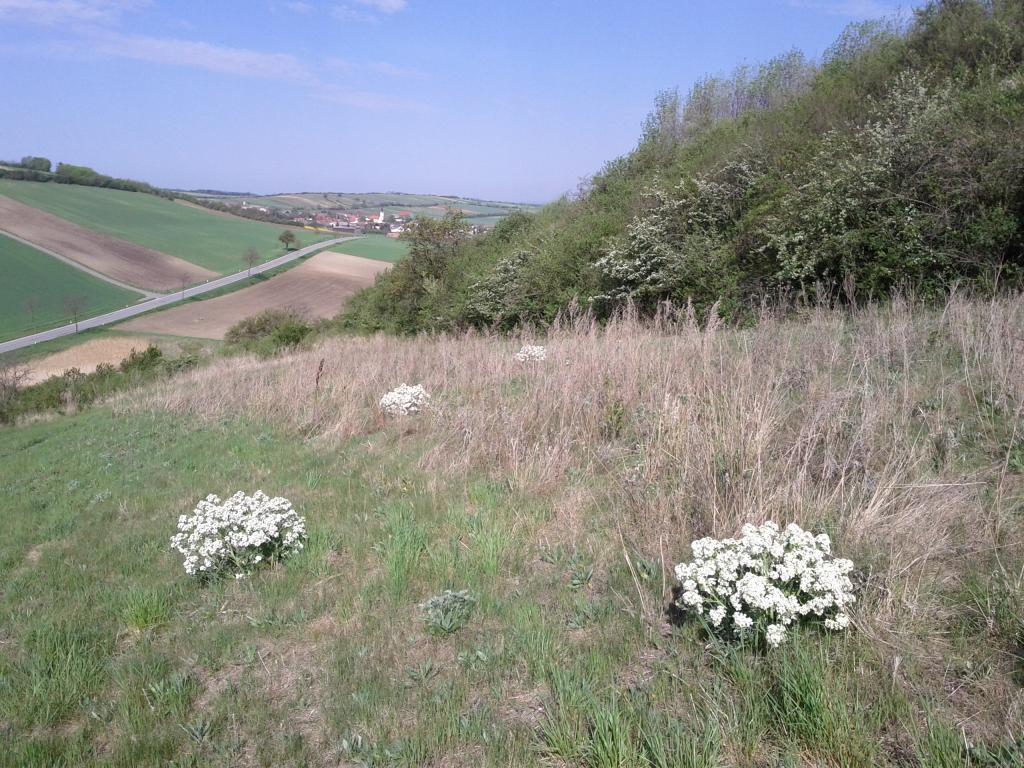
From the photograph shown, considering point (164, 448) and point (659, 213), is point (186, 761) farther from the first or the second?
point (659, 213)

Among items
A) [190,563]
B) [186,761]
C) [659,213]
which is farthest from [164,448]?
[659,213]

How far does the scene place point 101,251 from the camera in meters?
66.6

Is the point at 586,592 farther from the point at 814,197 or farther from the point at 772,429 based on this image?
the point at 814,197

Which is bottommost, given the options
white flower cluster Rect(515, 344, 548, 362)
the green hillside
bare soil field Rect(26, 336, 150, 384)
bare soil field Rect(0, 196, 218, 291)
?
bare soil field Rect(26, 336, 150, 384)

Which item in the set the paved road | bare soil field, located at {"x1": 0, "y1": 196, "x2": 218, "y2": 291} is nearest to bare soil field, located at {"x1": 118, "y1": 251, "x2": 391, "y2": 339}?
the paved road

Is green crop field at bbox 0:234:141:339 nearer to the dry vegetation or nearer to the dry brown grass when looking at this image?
the dry brown grass

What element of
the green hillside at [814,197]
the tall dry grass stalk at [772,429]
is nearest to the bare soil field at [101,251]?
the green hillside at [814,197]

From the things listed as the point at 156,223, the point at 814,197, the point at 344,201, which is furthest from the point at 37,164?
the point at 814,197

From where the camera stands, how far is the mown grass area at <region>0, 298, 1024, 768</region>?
2363 millimetres

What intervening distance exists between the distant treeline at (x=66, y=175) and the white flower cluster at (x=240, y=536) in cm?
10340

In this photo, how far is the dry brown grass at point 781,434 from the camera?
10.4 feet

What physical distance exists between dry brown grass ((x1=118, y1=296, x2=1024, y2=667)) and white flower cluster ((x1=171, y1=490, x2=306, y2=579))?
5.13 feet

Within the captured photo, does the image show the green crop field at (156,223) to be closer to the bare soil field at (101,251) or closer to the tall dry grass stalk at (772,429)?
the bare soil field at (101,251)

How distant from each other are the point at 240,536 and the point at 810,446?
3.54 m
